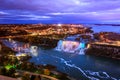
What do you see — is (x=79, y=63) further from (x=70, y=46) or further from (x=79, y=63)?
(x=70, y=46)

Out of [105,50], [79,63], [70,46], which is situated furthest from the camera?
[70,46]

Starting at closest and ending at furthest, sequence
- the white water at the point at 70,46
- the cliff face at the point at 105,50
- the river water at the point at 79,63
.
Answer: the river water at the point at 79,63 < the cliff face at the point at 105,50 < the white water at the point at 70,46

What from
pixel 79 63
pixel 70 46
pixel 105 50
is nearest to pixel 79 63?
pixel 79 63

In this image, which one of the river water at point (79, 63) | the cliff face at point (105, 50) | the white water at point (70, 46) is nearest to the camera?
the river water at point (79, 63)

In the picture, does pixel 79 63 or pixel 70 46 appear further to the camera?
pixel 70 46

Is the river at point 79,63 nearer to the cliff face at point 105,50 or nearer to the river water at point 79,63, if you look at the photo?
the river water at point 79,63

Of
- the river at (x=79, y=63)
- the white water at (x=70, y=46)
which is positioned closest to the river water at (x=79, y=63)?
the river at (x=79, y=63)

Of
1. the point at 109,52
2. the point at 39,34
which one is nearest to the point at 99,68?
the point at 109,52

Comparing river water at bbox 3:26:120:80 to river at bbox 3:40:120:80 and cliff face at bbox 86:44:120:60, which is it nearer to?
river at bbox 3:40:120:80

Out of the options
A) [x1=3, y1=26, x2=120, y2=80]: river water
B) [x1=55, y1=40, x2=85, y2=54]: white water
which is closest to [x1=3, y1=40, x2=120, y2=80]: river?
[x1=3, y1=26, x2=120, y2=80]: river water
